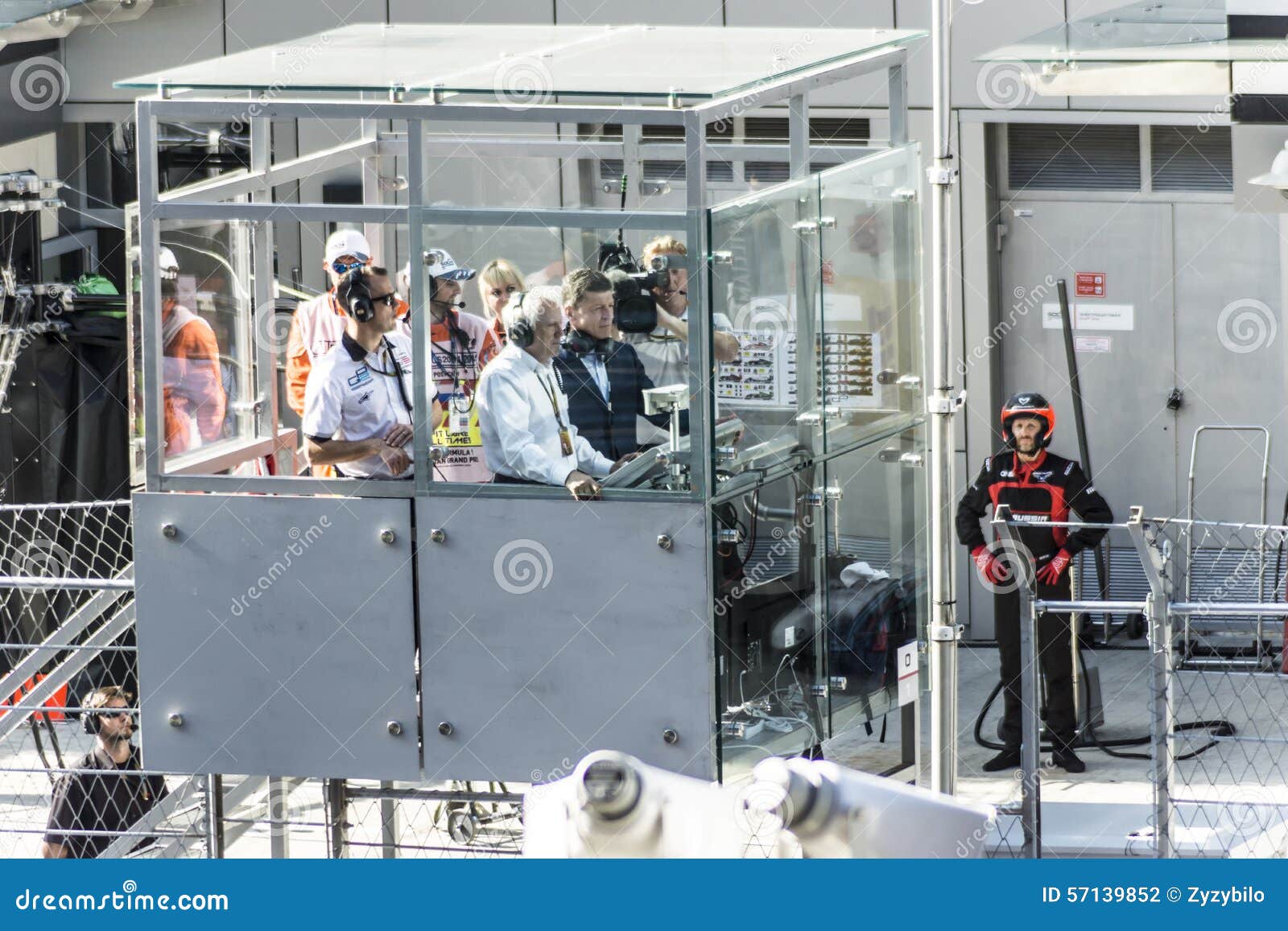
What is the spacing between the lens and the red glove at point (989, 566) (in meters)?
9.76

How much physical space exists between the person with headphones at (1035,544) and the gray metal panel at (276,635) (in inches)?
151

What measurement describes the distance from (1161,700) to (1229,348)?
6.08m

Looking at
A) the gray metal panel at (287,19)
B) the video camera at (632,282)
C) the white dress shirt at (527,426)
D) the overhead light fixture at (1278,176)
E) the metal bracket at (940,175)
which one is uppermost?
the gray metal panel at (287,19)

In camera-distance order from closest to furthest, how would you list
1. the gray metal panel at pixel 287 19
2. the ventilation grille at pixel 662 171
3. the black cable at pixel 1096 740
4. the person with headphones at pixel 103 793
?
1. the person with headphones at pixel 103 793
2. the ventilation grille at pixel 662 171
3. the black cable at pixel 1096 740
4. the gray metal panel at pixel 287 19

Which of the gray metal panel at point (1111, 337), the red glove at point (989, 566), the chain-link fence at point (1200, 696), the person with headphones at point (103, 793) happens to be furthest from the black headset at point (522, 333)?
the gray metal panel at point (1111, 337)

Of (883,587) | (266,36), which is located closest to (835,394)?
(883,587)

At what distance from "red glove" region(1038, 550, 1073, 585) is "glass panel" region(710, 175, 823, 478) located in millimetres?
2759

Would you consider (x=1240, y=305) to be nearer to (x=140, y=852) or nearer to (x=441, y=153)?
(x=441, y=153)

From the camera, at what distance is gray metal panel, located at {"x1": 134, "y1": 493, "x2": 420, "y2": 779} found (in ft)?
22.7

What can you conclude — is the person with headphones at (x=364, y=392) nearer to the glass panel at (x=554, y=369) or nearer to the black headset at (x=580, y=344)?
the glass panel at (x=554, y=369)

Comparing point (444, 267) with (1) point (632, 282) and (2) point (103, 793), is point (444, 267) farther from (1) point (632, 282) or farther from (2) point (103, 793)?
(2) point (103, 793)

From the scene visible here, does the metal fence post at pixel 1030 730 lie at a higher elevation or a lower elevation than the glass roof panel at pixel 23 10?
Result: lower

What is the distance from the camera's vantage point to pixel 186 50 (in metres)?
13.0

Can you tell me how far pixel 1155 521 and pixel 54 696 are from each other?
23.0 feet
